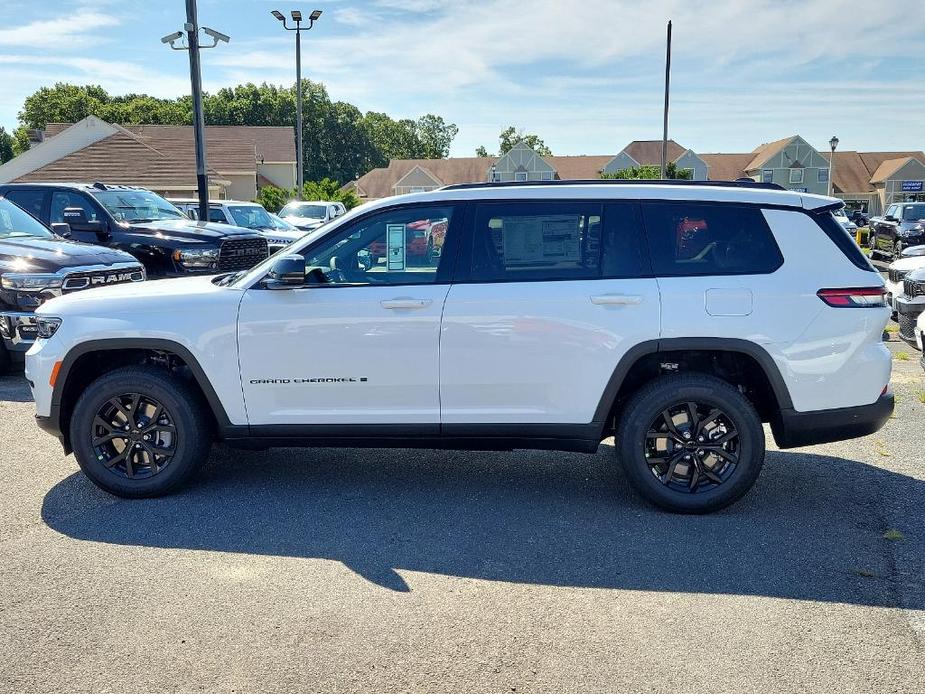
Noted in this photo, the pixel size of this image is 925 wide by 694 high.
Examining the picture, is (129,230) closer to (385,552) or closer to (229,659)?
(385,552)

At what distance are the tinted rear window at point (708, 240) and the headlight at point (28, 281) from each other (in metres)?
6.17

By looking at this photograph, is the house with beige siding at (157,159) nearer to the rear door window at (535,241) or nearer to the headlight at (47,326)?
the headlight at (47,326)

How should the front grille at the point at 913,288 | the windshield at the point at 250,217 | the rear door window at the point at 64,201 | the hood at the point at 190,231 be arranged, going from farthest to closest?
1. the windshield at the point at 250,217
2. the rear door window at the point at 64,201
3. the hood at the point at 190,231
4. the front grille at the point at 913,288

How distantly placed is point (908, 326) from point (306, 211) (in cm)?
2109

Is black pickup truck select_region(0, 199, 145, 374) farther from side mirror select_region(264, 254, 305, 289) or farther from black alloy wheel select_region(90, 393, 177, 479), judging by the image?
side mirror select_region(264, 254, 305, 289)

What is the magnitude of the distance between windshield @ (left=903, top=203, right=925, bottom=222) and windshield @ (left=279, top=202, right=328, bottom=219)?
1781 cm

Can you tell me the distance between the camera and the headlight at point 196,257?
11.2m

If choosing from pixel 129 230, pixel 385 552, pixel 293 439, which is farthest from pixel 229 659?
pixel 129 230

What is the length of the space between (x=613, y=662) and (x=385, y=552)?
1.48 m

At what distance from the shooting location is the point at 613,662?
3416mm

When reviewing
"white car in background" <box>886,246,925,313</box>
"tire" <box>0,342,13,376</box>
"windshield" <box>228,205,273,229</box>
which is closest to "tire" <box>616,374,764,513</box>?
"white car in background" <box>886,246,925,313</box>

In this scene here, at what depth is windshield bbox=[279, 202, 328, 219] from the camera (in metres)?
27.3

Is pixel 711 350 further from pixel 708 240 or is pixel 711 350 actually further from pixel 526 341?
pixel 526 341

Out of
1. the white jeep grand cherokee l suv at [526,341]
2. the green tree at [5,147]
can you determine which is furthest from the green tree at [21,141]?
the white jeep grand cherokee l suv at [526,341]
